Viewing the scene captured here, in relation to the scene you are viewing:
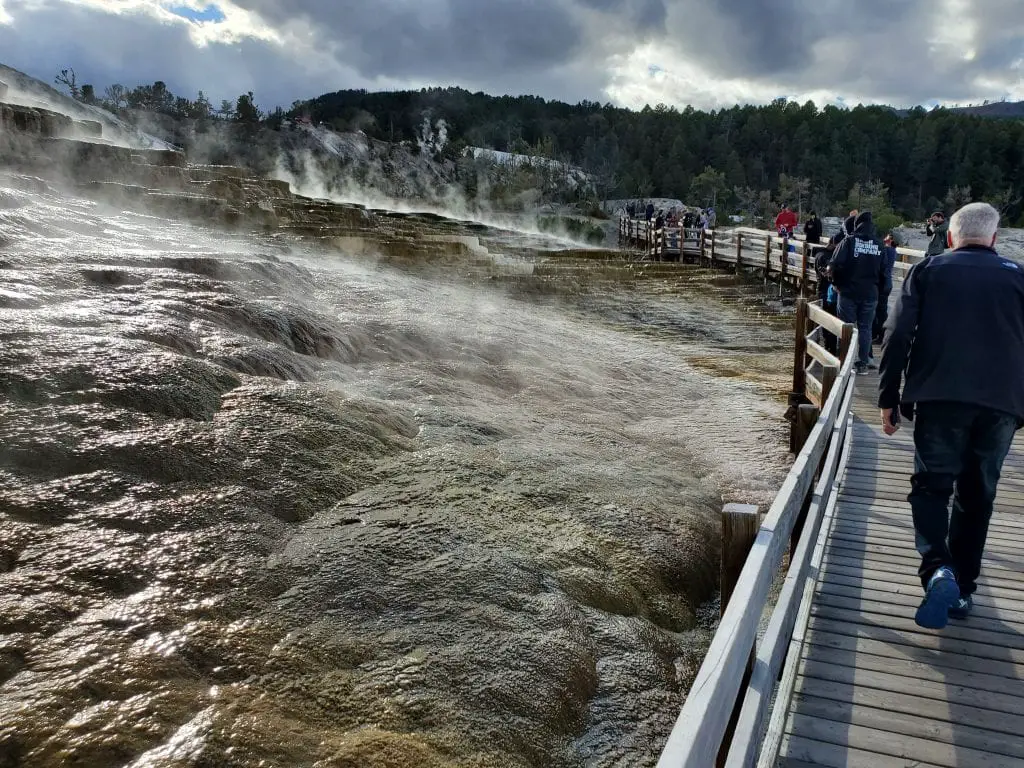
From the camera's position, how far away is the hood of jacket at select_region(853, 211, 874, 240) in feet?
25.2

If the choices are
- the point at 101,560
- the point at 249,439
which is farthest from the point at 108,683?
the point at 249,439

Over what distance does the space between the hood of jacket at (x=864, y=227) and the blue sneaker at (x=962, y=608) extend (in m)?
5.27

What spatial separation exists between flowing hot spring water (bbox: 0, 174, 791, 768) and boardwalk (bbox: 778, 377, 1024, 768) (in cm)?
76

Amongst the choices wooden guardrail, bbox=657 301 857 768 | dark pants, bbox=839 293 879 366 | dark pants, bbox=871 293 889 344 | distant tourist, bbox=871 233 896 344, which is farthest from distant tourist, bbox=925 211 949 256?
wooden guardrail, bbox=657 301 857 768

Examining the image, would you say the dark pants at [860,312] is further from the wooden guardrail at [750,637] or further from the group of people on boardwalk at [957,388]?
the group of people on boardwalk at [957,388]

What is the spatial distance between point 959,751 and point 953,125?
4818 inches

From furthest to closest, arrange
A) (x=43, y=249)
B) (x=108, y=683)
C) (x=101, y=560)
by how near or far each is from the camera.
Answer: (x=43, y=249), (x=101, y=560), (x=108, y=683)

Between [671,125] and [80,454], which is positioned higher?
[671,125]

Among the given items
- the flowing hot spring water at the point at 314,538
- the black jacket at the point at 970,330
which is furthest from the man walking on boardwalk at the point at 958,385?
the flowing hot spring water at the point at 314,538

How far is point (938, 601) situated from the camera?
3.06 metres

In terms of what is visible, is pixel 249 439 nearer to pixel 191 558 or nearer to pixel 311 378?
pixel 191 558

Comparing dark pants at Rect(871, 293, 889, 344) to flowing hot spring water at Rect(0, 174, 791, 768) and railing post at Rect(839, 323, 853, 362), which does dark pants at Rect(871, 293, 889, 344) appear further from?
railing post at Rect(839, 323, 853, 362)

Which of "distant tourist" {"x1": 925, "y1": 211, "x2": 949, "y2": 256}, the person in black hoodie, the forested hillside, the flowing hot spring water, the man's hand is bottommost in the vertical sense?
the flowing hot spring water

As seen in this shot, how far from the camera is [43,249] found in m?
7.68
